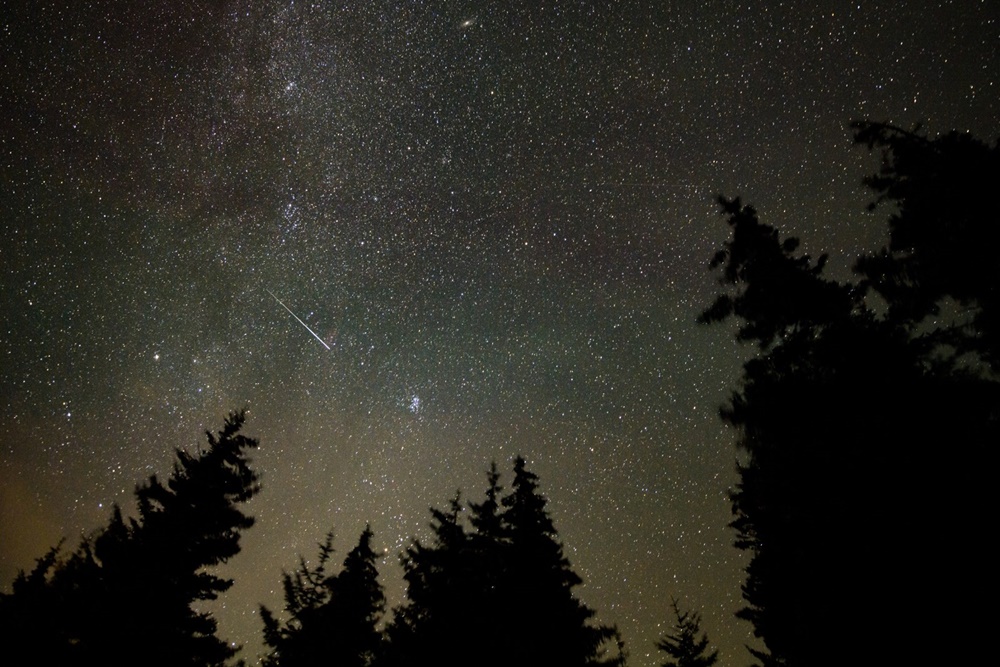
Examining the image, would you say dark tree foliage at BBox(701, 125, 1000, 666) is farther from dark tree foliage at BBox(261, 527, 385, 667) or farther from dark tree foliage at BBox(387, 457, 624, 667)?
dark tree foliage at BBox(261, 527, 385, 667)

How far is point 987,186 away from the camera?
22.9 feet

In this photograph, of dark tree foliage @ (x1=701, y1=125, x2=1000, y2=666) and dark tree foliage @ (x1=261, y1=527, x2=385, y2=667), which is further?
dark tree foliage @ (x1=261, y1=527, x2=385, y2=667)

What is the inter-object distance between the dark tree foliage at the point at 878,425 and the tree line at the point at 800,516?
0.09ft

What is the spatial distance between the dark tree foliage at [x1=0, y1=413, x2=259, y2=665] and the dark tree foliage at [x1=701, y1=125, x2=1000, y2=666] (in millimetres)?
11138

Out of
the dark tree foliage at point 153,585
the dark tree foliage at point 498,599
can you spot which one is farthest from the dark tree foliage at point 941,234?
the dark tree foliage at point 153,585

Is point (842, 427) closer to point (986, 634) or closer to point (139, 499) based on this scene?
point (986, 634)

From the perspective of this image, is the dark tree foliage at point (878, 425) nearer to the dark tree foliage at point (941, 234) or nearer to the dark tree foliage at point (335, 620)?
the dark tree foliage at point (941, 234)

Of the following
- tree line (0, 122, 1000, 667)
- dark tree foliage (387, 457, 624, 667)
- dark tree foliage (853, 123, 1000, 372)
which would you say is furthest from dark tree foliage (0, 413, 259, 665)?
dark tree foliage (853, 123, 1000, 372)

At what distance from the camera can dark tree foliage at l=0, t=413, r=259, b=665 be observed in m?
8.44

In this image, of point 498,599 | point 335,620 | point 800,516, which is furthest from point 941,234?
point 335,620

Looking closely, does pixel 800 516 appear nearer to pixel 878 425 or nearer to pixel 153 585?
pixel 878 425

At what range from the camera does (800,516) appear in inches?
298

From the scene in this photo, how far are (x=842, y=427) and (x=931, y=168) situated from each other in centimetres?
447

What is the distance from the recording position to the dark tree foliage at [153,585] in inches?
332
